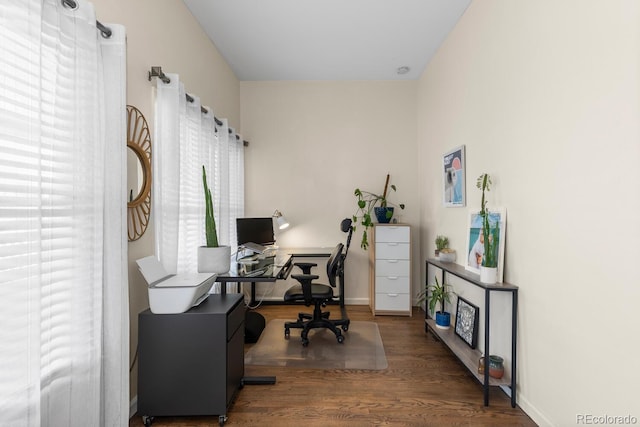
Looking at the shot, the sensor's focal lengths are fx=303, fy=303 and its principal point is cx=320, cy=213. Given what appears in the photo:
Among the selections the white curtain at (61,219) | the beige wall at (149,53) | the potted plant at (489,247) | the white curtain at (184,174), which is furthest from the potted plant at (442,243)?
the white curtain at (61,219)

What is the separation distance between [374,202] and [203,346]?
272cm

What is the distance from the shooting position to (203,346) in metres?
1.66

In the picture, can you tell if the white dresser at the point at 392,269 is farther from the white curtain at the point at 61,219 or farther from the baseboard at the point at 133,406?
the white curtain at the point at 61,219

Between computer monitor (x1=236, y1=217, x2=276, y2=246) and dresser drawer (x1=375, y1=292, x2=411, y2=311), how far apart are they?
1.41 m

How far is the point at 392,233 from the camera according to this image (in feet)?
11.3

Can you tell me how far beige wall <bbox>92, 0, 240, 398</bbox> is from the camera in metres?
1.75

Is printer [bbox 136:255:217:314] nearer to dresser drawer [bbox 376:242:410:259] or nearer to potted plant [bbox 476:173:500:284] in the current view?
potted plant [bbox 476:173:500:284]

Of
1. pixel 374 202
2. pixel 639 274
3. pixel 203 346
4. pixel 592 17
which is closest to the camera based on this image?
pixel 639 274

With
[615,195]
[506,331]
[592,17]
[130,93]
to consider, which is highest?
[592,17]

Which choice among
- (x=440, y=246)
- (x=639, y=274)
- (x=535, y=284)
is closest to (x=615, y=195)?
(x=639, y=274)

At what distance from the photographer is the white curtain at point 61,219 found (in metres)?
1.02

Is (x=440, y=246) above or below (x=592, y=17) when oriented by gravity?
below

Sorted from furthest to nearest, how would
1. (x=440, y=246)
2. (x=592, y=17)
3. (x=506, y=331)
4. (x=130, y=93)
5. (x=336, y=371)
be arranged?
(x=440, y=246) → (x=336, y=371) → (x=506, y=331) → (x=130, y=93) → (x=592, y=17)

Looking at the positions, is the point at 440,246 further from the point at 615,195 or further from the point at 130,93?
the point at 130,93
